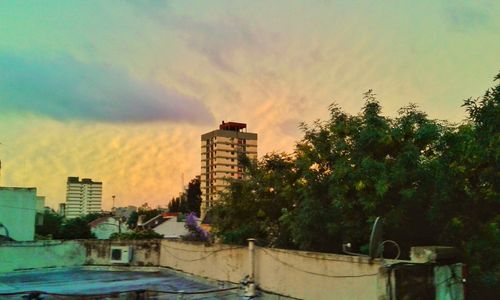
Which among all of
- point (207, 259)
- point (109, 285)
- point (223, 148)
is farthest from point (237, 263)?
point (223, 148)

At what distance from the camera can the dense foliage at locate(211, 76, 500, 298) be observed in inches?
438

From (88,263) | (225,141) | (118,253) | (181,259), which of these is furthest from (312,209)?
(225,141)

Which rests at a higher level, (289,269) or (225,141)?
(225,141)

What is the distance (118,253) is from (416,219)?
1334cm

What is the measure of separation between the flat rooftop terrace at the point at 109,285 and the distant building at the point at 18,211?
10674mm

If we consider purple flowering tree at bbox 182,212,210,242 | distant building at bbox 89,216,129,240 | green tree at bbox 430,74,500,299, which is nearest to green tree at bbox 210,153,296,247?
purple flowering tree at bbox 182,212,210,242

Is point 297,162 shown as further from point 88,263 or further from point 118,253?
point 88,263

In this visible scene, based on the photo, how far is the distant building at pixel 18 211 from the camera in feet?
95.2

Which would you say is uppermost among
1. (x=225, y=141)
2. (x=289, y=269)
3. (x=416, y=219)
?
(x=225, y=141)

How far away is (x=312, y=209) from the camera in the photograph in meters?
15.3

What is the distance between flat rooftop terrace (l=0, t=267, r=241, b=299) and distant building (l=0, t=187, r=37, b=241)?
10674mm

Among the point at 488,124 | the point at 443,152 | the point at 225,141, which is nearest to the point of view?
the point at 488,124

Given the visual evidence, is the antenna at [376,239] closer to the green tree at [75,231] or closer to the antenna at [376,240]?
the antenna at [376,240]

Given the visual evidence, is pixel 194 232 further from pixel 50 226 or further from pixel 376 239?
pixel 50 226
